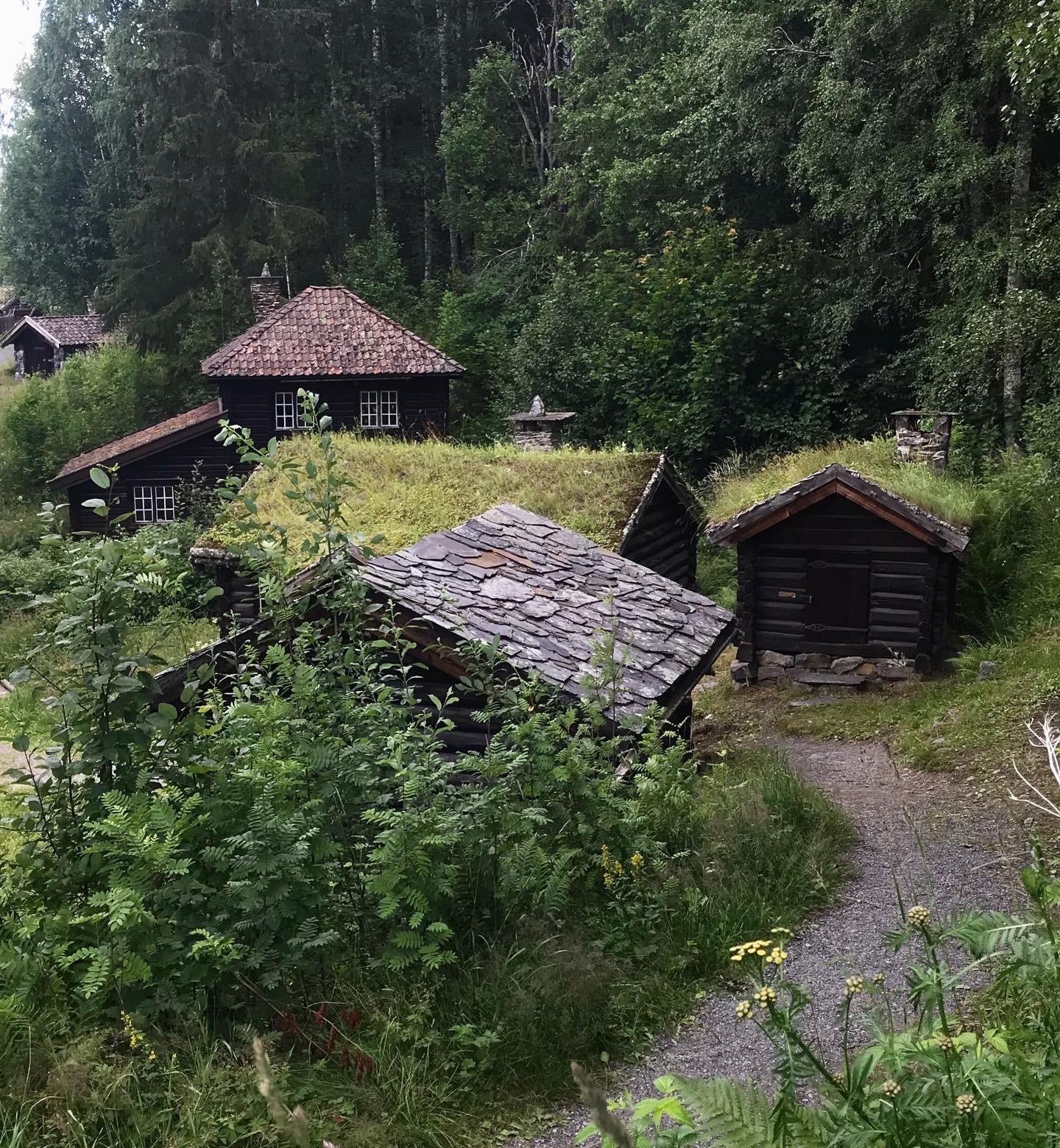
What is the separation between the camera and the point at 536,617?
8.13 metres

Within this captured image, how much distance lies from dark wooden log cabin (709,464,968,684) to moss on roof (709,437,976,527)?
45cm

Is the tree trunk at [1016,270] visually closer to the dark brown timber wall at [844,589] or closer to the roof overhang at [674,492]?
the dark brown timber wall at [844,589]

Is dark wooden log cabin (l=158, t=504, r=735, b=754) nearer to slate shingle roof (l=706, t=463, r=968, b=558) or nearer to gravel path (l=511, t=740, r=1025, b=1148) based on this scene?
gravel path (l=511, t=740, r=1025, b=1148)

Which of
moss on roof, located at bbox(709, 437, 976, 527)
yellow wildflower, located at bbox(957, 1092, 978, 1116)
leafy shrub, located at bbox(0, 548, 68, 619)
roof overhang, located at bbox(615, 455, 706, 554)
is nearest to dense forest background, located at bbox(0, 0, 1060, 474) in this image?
moss on roof, located at bbox(709, 437, 976, 527)

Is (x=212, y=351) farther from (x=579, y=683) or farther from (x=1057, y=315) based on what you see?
(x=579, y=683)

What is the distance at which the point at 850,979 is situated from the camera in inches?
98.6

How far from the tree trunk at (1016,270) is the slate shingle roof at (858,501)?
15.5 ft

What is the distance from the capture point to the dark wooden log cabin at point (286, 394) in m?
27.7

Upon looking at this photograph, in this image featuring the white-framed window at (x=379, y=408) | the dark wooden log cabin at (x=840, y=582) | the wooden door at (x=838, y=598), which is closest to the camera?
the dark wooden log cabin at (x=840, y=582)

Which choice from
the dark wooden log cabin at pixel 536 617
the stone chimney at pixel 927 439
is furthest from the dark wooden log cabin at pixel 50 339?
the dark wooden log cabin at pixel 536 617

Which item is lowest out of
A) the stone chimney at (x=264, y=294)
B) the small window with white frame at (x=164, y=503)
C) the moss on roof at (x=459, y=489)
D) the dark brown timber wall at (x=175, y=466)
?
the small window with white frame at (x=164, y=503)

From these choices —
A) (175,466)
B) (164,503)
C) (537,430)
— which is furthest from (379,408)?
(537,430)

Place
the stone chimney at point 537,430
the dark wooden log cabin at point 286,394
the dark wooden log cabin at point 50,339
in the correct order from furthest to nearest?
the dark wooden log cabin at point 50,339 < the dark wooden log cabin at point 286,394 < the stone chimney at point 537,430

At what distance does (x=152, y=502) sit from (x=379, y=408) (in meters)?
6.75
